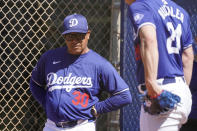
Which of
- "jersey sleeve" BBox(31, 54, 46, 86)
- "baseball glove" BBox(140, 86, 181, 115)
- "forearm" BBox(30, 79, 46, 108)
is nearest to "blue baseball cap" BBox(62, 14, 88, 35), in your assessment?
"jersey sleeve" BBox(31, 54, 46, 86)

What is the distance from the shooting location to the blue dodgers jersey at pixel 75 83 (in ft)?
9.92

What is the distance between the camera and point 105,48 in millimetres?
4691

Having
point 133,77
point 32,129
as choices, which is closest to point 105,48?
point 133,77

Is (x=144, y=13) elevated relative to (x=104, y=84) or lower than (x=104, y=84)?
elevated

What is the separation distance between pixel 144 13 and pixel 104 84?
911mm

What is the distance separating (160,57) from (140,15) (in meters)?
0.31

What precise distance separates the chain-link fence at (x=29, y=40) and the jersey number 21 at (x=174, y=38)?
2.08 metres

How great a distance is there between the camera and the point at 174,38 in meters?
2.55

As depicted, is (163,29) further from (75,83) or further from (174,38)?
(75,83)

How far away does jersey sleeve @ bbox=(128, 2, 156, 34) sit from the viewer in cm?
238

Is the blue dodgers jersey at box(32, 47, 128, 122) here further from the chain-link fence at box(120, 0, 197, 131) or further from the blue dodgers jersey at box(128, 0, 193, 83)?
the chain-link fence at box(120, 0, 197, 131)

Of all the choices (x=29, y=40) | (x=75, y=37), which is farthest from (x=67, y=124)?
(x=29, y=40)

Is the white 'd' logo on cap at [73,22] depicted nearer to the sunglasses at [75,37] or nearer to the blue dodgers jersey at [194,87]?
the sunglasses at [75,37]

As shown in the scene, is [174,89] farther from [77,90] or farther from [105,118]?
[105,118]
